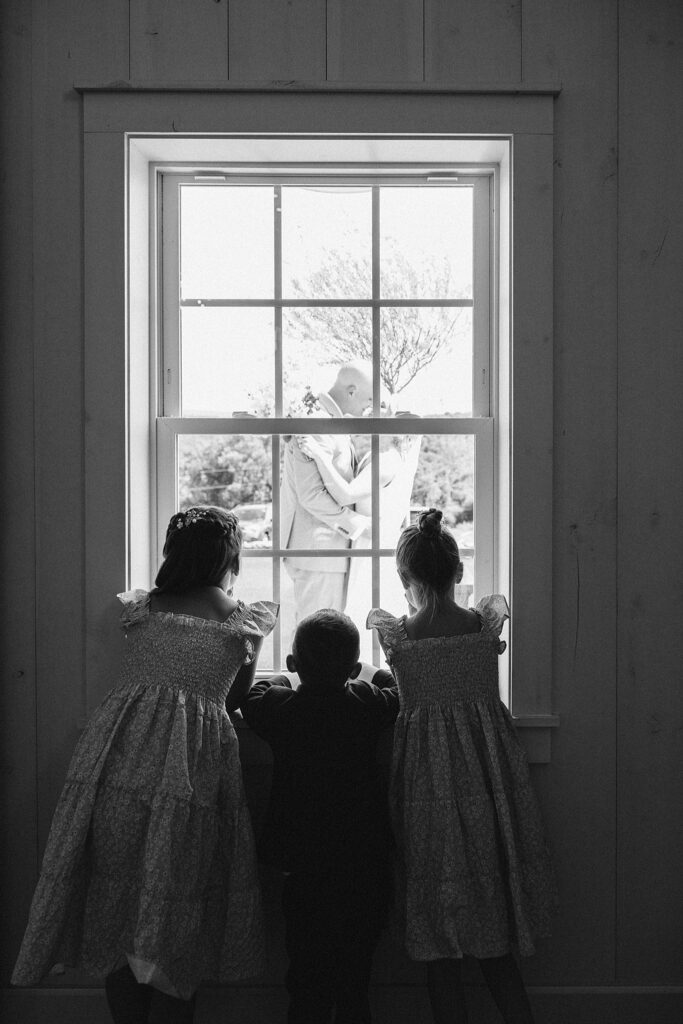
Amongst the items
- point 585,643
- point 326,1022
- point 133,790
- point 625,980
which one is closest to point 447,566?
point 585,643

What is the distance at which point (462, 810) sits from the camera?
5.64 feet

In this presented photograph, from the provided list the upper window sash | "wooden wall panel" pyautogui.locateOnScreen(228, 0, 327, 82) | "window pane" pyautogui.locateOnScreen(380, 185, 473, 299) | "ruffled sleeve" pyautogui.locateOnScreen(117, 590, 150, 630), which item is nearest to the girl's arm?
"ruffled sleeve" pyautogui.locateOnScreen(117, 590, 150, 630)

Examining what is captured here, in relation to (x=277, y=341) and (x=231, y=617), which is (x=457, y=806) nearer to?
(x=231, y=617)

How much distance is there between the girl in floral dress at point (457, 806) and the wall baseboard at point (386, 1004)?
26cm

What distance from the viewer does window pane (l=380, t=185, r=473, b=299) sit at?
7.12 ft

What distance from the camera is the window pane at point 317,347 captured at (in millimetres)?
2172

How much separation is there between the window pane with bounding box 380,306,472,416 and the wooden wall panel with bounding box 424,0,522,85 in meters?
0.60

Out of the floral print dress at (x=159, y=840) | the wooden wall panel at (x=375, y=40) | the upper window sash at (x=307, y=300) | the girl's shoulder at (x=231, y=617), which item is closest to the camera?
the floral print dress at (x=159, y=840)

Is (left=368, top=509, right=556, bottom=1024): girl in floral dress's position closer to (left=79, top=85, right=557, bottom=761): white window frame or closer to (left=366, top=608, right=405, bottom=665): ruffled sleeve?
(left=366, top=608, right=405, bottom=665): ruffled sleeve

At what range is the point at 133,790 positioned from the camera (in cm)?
163

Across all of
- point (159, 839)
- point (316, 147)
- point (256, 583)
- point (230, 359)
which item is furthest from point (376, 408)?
point (159, 839)

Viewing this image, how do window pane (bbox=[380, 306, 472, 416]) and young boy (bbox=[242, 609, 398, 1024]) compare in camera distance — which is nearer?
young boy (bbox=[242, 609, 398, 1024])

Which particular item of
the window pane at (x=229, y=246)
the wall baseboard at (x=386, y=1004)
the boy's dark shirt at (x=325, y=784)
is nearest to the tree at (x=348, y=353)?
the window pane at (x=229, y=246)

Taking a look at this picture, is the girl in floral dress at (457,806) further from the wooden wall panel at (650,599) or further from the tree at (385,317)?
the tree at (385,317)
